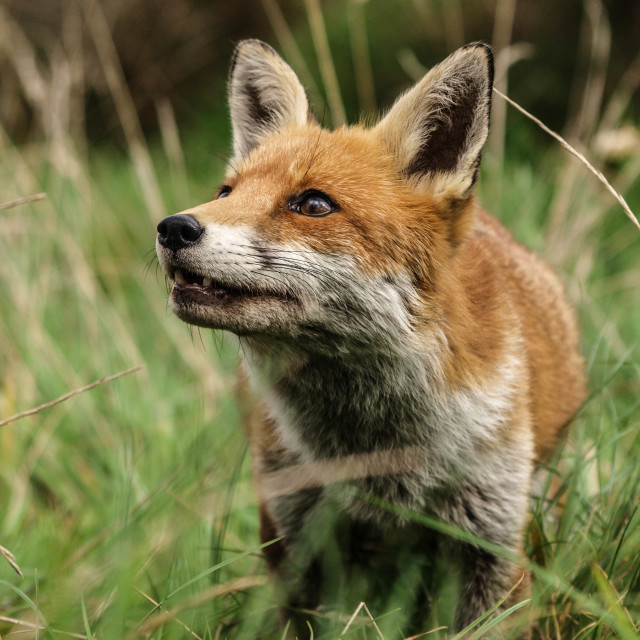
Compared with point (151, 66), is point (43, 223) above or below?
below

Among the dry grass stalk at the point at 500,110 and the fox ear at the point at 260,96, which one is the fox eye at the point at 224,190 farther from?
the dry grass stalk at the point at 500,110

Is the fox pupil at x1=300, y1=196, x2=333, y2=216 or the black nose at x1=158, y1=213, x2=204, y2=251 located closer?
the black nose at x1=158, y1=213, x2=204, y2=251

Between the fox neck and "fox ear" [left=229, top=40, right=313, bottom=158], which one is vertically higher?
"fox ear" [left=229, top=40, right=313, bottom=158]

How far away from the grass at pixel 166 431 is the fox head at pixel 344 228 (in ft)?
1.84

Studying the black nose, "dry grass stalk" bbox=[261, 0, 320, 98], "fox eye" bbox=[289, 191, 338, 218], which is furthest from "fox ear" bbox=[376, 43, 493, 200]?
"dry grass stalk" bbox=[261, 0, 320, 98]

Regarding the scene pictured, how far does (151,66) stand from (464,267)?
1038cm

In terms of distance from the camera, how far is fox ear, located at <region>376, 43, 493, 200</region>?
329 cm

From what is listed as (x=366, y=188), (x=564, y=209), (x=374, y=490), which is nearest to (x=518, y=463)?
(x=374, y=490)

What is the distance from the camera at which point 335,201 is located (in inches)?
128

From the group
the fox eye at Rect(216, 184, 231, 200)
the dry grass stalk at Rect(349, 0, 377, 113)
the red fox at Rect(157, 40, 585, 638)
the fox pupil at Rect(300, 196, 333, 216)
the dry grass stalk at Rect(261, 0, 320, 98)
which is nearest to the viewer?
the red fox at Rect(157, 40, 585, 638)

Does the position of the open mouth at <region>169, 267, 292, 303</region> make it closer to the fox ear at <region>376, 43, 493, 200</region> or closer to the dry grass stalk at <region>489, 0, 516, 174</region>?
the fox ear at <region>376, 43, 493, 200</region>

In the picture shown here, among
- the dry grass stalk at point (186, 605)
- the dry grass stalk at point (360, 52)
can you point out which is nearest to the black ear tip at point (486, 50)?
the dry grass stalk at point (186, 605)

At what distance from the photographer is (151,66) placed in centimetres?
1269

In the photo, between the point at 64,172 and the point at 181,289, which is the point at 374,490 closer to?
the point at 181,289
